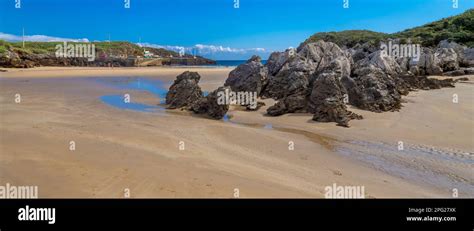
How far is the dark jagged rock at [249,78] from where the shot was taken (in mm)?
20188

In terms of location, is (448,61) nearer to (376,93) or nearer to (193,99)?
(376,93)

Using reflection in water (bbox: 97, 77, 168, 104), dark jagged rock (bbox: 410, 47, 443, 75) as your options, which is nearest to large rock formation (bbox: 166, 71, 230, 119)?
reflection in water (bbox: 97, 77, 168, 104)

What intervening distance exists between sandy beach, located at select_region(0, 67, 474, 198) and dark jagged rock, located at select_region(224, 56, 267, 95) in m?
5.29

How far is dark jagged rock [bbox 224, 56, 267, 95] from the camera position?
20.2 meters

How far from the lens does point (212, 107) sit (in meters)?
14.4

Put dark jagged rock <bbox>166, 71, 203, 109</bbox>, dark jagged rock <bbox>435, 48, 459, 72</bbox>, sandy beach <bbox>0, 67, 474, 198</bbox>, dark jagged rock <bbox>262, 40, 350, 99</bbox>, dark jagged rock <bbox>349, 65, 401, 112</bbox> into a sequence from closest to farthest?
sandy beach <bbox>0, 67, 474, 198</bbox> < dark jagged rock <bbox>349, 65, 401, 112</bbox> < dark jagged rock <bbox>166, 71, 203, 109</bbox> < dark jagged rock <bbox>262, 40, 350, 99</bbox> < dark jagged rock <bbox>435, 48, 459, 72</bbox>

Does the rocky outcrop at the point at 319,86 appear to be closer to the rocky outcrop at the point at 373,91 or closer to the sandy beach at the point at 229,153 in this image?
the rocky outcrop at the point at 373,91

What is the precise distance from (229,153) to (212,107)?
5.54m

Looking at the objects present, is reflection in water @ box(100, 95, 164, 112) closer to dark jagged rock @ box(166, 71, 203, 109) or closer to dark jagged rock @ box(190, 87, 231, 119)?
dark jagged rock @ box(166, 71, 203, 109)

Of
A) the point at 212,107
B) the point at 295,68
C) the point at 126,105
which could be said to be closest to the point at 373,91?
the point at 295,68

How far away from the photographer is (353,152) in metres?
9.63
